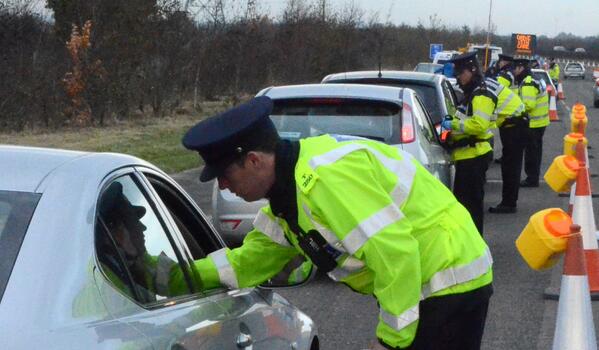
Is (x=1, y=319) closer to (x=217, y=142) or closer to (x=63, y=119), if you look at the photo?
(x=217, y=142)

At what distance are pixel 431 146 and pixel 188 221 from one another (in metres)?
5.51

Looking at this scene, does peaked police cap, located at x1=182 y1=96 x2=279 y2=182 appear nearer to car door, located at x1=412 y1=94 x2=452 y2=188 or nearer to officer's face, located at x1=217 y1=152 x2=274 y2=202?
officer's face, located at x1=217 y1=152 x2=274 y2=202

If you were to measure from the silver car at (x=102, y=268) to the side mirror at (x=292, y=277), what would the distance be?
1.02 feet

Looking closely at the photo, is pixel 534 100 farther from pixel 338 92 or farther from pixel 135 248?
pixel 135 248

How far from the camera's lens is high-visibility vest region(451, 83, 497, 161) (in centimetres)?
1055

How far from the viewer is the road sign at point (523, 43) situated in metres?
44.1

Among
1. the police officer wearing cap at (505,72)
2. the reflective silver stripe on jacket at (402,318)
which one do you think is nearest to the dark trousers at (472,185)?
the police officer wearing cap at (505,72)

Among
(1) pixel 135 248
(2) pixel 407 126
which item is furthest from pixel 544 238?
(2) pixel 407 126

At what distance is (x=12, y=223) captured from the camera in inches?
111

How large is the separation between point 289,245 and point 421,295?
655 mm

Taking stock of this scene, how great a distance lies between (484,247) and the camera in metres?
3.90

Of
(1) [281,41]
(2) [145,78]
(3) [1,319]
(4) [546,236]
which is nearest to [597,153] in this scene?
(2) [145,78]

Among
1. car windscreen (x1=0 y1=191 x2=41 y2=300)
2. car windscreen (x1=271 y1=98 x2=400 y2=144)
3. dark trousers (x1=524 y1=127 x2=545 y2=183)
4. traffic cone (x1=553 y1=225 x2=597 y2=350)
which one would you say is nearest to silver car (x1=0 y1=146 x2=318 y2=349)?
car windscreen (x1=0 y1=191 x2=41 y2=300)

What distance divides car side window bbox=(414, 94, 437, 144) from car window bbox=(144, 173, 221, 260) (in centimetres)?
488
